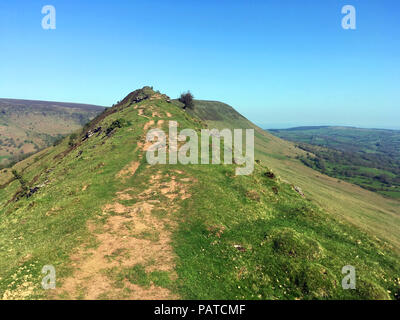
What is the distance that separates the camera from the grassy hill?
16.3m

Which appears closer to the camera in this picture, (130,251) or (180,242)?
(130,251)

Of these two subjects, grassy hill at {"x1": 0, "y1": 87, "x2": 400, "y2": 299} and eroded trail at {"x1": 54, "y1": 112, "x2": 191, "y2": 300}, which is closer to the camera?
eroded trail at {"x1": 54, "y1": 112, "x2": 191, "y2": 300}

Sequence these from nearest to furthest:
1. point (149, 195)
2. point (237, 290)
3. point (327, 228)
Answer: point (237, 290), point (327, 228), point (149, 195)

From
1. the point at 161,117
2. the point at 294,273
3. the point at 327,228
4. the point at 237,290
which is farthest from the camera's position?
the point at 161,117

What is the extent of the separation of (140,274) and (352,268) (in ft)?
63.9

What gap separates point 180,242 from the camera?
21.3m

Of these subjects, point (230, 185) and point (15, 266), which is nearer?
point (15, 266)

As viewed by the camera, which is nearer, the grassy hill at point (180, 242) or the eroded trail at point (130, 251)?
the eroded trail at point (130, 251)

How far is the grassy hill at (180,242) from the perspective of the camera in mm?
16312

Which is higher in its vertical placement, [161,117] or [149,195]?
[161,117]

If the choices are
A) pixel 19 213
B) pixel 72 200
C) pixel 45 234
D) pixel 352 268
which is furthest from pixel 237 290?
pixel 19 213

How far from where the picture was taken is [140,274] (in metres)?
16.9
